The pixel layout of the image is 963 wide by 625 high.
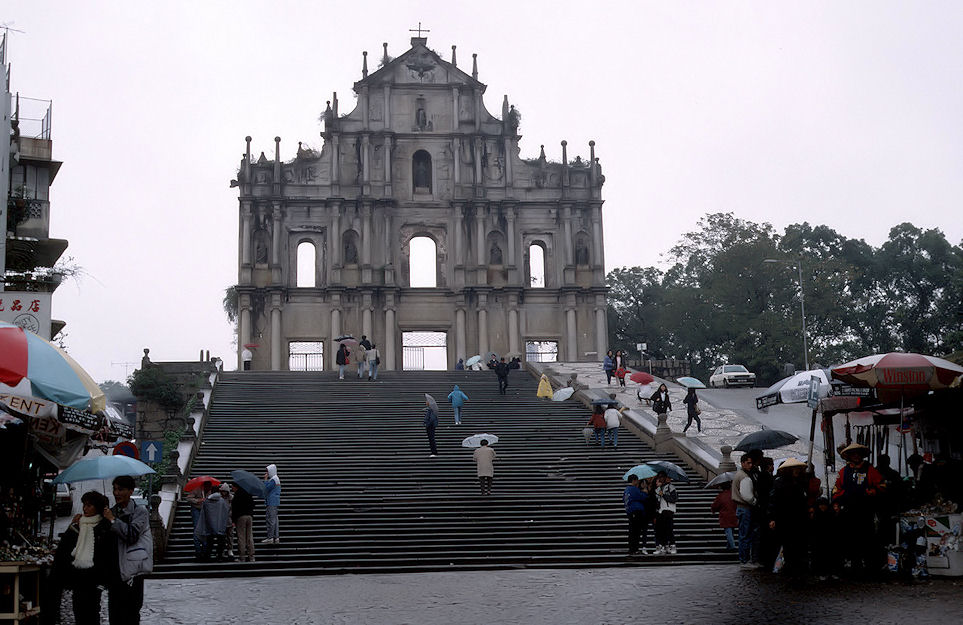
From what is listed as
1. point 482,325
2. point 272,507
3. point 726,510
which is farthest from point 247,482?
point 482,325

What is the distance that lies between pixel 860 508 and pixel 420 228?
1419 inches

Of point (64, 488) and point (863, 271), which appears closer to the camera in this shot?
point (64, 488)

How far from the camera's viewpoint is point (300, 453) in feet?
79.5

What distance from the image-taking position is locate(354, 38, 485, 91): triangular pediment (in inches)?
1923

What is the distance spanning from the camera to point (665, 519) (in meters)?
16.3

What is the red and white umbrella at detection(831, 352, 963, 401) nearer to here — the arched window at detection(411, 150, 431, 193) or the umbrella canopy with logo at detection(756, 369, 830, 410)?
the umbrella canopy with logo at detection(756, 369, 830, 410)

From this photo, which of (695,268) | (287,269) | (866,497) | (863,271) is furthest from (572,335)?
(866,497)

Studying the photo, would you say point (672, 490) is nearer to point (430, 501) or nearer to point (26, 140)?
point (430, 501)

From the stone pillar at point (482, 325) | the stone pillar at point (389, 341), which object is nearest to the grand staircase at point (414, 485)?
the stone pillar at point (389, 341)

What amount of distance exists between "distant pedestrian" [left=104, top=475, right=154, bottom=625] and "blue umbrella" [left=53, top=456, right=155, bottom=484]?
2.45m

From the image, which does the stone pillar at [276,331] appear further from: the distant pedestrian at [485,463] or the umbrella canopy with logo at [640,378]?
the distant pedestrian at [485,463]

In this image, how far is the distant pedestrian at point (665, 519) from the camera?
641 inches

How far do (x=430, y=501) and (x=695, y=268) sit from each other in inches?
1879

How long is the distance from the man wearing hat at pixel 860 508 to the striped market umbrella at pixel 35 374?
8533 mm
